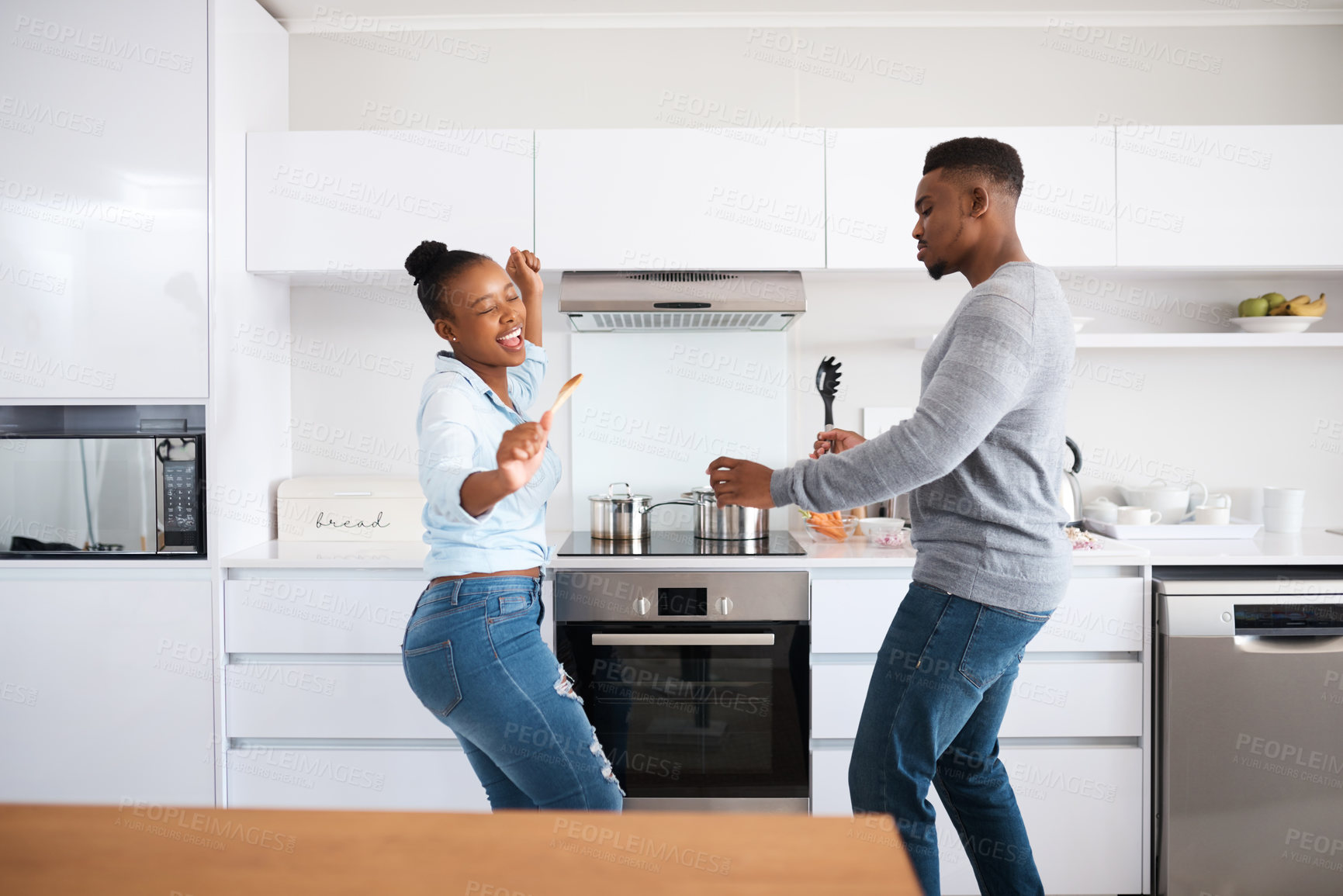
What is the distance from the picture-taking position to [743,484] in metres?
1.54

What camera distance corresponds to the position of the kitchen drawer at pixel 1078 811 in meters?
2.26

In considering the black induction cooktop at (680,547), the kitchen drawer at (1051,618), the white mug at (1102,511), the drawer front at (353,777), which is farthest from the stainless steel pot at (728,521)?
the white mug at (1102,511)

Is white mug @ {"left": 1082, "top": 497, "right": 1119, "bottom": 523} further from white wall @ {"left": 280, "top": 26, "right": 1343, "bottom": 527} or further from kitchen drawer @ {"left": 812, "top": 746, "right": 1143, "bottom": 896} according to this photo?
kitchen drawer @ {"left": 812, "top": 746, "right": 1143, "bottom": 896}

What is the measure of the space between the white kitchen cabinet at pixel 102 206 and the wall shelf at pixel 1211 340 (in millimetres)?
2454

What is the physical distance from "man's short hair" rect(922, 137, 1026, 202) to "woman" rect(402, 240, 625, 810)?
764 mm

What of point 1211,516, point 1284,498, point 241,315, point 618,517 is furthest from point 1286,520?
point 241,315

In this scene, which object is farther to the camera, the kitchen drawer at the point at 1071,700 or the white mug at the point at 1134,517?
the white mug at the point at 1134,517

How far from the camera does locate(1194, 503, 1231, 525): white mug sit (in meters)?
2.64

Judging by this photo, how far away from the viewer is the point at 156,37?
2332 mm

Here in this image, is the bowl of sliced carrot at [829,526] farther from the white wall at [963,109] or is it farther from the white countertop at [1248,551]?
the white countertop at [1248,551]

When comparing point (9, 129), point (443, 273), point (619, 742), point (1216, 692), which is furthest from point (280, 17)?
point (1216, 692)

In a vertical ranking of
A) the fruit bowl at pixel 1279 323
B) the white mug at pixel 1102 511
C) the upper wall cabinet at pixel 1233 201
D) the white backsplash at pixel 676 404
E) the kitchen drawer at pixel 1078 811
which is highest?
the upper wall cabinet at pixel 1233 201

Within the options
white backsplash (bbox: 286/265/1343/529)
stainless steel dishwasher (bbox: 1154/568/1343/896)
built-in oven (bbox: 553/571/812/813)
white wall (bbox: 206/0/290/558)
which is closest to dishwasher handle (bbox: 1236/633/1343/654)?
stainless steel dishwasher (bbox: 1154/568/1343/896)

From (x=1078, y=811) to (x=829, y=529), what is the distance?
949 mm
